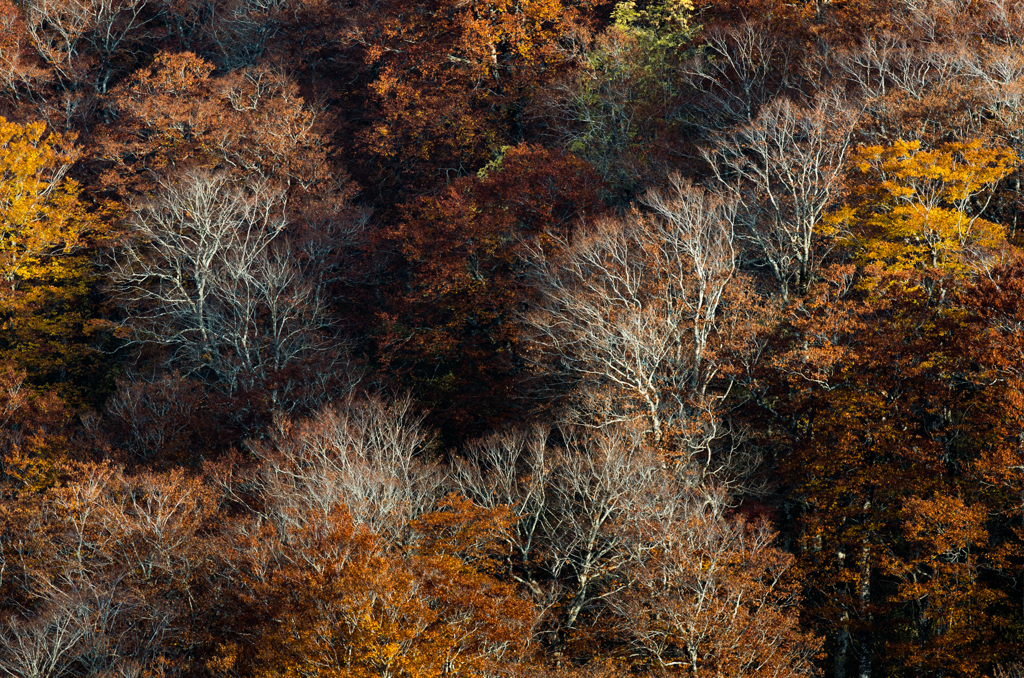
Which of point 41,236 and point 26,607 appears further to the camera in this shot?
point 41,236

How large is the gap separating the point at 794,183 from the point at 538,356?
935 centimetres

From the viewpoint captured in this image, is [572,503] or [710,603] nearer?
[710,603]

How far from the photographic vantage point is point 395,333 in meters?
37.1

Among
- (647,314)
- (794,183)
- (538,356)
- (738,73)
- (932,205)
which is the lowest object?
(538,356)

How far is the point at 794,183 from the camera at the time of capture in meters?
29.5

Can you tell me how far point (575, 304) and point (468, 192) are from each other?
10.7 meters

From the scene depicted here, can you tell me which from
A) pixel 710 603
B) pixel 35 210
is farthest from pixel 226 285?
pixel 710 603

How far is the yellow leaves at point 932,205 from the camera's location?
25875 millimetres

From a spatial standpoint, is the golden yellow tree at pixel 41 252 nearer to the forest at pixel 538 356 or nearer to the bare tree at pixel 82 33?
the forest at pixel 538 356

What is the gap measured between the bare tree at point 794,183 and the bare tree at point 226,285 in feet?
50.7

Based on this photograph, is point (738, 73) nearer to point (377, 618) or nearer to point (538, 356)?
point (538, 356)

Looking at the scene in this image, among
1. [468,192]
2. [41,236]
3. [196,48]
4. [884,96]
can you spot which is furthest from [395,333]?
[196,48]

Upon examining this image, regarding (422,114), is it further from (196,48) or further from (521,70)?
(196,48)

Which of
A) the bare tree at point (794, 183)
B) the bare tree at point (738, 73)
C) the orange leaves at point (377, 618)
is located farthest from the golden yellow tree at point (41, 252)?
the bare tree at point (794, 183)
